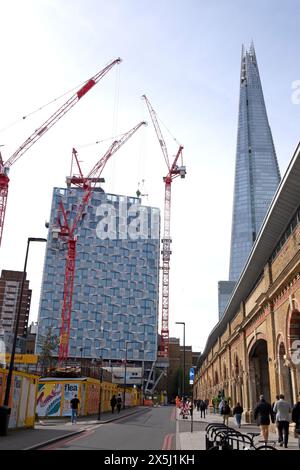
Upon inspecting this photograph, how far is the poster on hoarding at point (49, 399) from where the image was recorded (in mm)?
31219

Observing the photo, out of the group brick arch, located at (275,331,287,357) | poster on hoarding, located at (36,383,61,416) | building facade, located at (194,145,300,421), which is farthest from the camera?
poster on hoarding, located at (36,383,61,416)


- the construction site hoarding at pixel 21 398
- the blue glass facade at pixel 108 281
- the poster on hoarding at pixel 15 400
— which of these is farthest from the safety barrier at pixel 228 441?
the blue glass facade at pixel 108 281

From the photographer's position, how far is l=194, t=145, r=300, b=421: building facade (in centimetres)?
1825

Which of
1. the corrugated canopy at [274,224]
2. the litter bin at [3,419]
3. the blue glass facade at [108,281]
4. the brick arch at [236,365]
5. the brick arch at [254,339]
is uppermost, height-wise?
the blue glass facade at [108,281]

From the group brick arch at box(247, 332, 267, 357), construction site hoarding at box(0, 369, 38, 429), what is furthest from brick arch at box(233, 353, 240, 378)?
construction site hoarding at box(0, 369, 38, 429)

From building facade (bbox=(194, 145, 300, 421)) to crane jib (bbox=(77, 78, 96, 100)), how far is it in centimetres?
5843

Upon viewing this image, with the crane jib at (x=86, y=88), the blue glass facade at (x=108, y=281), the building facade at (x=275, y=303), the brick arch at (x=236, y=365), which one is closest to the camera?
the building facade at (x=275, y=303)

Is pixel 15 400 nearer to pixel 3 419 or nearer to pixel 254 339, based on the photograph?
pixel 3 419

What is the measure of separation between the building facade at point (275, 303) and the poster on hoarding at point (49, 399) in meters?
13.4

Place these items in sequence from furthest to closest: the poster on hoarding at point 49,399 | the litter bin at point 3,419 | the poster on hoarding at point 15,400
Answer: the poster on hoarding at point 49,399, the poster on hoarding at point 15,400, the litter bin at point 3,419

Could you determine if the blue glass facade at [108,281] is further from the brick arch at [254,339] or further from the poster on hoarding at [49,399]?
the brick arch at [254,339]

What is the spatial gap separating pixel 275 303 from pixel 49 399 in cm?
1863

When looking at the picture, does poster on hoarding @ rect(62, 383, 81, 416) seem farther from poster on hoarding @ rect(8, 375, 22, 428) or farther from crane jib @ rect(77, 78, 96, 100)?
crane jib @ rect(77, 78, 96, 100)

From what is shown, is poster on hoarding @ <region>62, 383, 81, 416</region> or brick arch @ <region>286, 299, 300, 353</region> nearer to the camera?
brick arch @ <region>286, 299, 300, 353</region>
